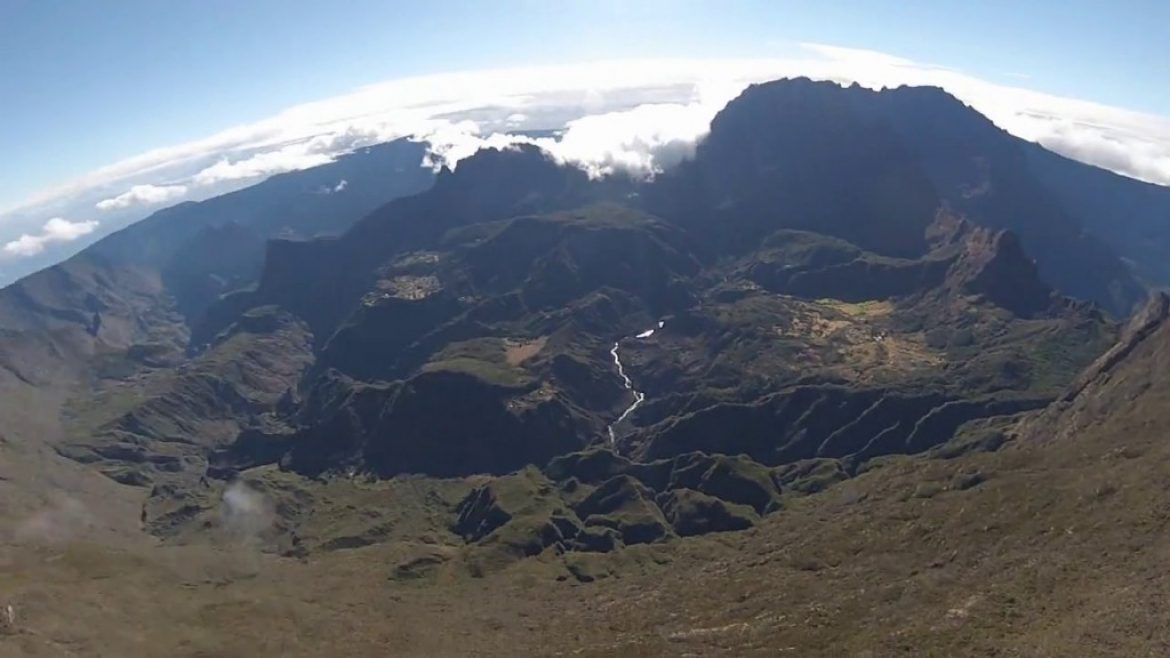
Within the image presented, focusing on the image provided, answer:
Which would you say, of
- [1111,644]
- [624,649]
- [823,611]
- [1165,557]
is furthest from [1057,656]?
[624,649]

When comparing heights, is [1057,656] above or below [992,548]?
above

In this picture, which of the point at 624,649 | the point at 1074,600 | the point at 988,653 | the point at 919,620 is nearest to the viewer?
the point at 988,653

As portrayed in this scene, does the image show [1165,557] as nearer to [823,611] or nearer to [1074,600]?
[1074,600]

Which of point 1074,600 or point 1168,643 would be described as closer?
point 1168,643

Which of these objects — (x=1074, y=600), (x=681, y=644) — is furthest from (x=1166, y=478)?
(x=681, y=644)

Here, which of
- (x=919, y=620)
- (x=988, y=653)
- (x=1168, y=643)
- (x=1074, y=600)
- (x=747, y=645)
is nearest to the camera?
(x=1168, y=643)

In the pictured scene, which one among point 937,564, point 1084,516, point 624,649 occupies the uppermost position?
point 1084,516

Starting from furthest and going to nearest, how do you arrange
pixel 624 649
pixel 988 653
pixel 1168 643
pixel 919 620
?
pixel 624 649 → pixel 919 620 → pixel 988 653 → pixel 1168 643

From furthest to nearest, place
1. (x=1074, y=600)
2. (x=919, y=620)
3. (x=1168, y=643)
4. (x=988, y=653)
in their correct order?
1. (x=919, y=620)
2. (x=1074, y=600)
3. (x=988, y=653)
4. (x=1168, y=643)

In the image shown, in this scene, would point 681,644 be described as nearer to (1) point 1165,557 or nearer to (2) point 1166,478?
(1) point 1165,557
